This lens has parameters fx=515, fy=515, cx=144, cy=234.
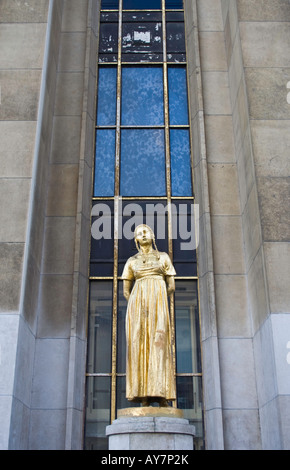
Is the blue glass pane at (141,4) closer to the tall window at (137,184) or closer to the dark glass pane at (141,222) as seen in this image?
the tall window at (137,184)

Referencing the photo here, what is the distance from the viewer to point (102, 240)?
11.4 metres

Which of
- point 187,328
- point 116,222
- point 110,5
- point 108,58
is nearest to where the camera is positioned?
point 187,328

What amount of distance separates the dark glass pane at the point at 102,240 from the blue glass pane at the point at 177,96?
2883mm

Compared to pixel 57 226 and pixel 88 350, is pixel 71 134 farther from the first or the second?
pixel 88 350

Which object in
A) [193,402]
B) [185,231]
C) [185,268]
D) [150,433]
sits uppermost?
[185,231]

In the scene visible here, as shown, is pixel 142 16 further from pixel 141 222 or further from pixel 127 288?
pixel 127 288

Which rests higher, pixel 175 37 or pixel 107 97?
pixel 175 37

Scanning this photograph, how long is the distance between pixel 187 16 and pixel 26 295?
8851mm

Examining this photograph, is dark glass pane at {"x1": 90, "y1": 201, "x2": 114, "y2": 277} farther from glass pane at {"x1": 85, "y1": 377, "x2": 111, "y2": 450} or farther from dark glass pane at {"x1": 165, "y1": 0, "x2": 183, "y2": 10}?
dark glass pane at {"x1": 165, "y1": 0, "x2": 183, "y2": 10}

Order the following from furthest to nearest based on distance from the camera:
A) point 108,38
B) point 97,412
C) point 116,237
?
point 108,38, point 116,237, point 97,412

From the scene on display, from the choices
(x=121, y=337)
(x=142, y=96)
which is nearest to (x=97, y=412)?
(x=121, y=337)

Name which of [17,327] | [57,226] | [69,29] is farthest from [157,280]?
[69,29]

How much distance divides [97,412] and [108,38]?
371 inches

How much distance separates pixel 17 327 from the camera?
8.77 metres
